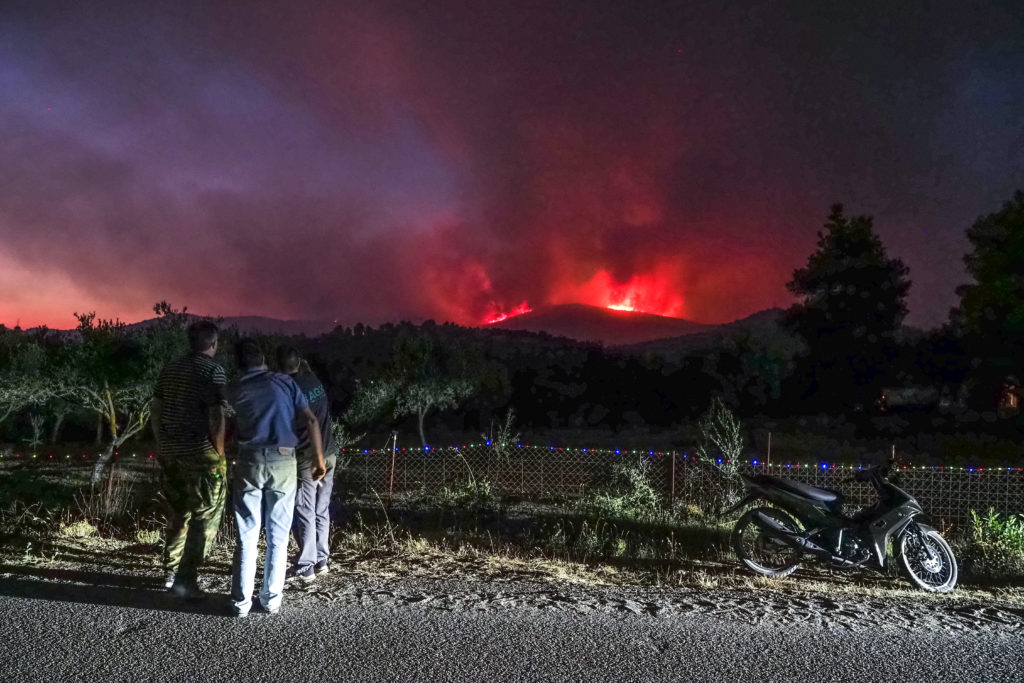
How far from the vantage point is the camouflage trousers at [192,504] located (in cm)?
587

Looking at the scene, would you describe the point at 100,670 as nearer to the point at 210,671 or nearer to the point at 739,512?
the point at 210,671

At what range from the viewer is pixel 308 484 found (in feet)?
21.0

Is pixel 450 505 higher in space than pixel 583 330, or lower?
lower

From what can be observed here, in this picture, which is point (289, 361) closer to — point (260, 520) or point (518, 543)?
point (260, 520)

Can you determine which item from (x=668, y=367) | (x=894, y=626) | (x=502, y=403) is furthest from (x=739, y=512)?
(x=668, y=367)

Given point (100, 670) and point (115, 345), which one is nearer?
point (100, 670)

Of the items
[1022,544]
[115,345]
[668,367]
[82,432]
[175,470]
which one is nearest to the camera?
[175,470]

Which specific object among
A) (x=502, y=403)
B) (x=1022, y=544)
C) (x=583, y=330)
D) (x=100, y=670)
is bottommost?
(x=100, y=670)

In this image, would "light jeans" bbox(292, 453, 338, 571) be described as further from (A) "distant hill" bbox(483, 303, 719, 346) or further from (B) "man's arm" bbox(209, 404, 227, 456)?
(A) "distant hill" bbox(483, 303, 719, 346)

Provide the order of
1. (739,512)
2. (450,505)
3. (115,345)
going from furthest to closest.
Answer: (115,345) < (450,505) < (739,512)

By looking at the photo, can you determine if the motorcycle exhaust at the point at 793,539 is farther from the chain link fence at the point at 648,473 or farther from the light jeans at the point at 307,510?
the light jeans at the point at 307,510

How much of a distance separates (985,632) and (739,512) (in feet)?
17.5

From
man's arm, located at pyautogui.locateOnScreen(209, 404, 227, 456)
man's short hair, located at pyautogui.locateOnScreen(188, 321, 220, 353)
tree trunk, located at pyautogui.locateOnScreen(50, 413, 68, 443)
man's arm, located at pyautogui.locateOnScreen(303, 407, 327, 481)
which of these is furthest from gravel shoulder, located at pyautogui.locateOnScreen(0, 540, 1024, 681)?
tree trunk, located at pyautogui.locateOnScreen(50, 413, 68, 443)

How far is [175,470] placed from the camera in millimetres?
5977
